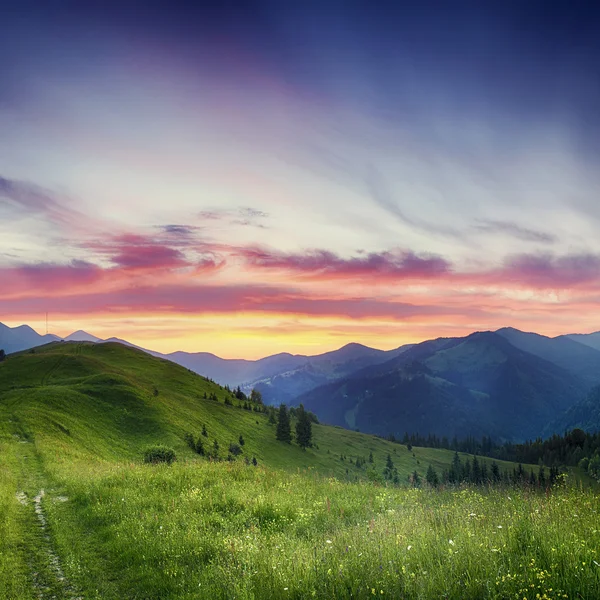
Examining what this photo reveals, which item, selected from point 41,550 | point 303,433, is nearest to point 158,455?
point 41,550

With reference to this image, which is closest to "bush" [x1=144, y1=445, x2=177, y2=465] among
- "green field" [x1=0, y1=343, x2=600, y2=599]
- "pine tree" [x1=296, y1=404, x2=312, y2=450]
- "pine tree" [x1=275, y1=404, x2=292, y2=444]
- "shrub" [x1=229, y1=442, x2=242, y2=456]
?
"green field" [x1=0, y1=343, x2=600, y2=599]

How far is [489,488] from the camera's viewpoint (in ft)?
45.8

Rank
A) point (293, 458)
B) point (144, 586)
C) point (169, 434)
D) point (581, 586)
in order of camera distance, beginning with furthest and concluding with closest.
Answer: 1. point (293, 458)
2. point (169, 434)
3. point (144, 586)
4. point (581, 586)

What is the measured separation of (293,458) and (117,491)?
440ft

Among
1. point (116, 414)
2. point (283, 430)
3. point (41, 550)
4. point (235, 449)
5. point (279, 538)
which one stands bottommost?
point (283, 430)

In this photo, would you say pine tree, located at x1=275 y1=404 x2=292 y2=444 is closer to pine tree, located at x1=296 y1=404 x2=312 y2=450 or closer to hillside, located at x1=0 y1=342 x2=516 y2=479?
hillside, located at x1=0 y1=342 x2=516 y2=479

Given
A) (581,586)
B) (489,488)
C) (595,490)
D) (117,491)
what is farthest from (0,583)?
(595,490)

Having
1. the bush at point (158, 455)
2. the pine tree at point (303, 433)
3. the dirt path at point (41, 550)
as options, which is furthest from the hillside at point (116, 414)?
the dirt path at point (41, 550)

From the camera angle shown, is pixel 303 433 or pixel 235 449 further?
pixel 303 433

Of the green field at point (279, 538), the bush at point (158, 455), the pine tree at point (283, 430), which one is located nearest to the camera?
the green field at point (279, 538)

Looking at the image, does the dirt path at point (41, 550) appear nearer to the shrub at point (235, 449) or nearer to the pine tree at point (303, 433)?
the shrub at point (235, 449)

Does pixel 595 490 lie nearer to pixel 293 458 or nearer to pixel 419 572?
pixel 419 572

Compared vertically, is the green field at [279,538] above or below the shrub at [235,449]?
above

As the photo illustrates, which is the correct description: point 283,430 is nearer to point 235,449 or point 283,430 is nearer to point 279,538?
point 235,449
